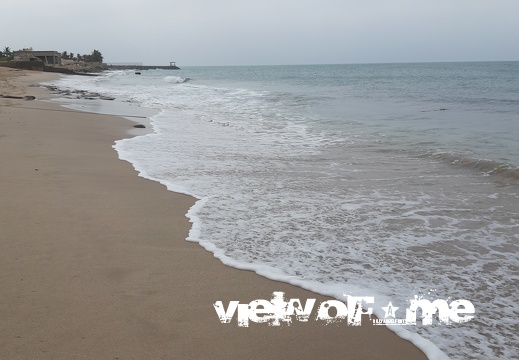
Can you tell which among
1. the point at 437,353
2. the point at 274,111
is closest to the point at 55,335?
the point at 437,353

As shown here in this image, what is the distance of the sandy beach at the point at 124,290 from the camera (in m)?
2.67

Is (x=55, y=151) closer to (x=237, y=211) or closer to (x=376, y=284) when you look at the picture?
(x=237, y=211)

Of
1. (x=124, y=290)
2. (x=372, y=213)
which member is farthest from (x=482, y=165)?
(x=124, y=290)

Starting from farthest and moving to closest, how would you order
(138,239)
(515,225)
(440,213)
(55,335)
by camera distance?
(440,213)
(515,225)
(138,239)
(55,335)

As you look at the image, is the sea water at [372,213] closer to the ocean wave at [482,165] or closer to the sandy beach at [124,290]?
the ocean wave at [482,165]

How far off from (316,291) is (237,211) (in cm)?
209

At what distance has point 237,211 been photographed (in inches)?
212

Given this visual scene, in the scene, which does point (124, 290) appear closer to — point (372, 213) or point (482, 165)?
point (372, 213)

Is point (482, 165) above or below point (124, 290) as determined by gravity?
above

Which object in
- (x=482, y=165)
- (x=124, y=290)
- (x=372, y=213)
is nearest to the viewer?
(x=124, y=290)

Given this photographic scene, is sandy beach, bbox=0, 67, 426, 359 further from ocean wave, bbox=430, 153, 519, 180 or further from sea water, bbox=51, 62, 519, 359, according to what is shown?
ocean wave, bbox=430, 153, 519, 180

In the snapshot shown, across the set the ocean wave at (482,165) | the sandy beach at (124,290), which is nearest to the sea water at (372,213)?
the ocean wave at (482,165)

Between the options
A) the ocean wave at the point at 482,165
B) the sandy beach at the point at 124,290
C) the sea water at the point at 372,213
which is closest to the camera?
the sandy beach at the point at 124,290

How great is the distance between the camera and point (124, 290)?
3.29m
